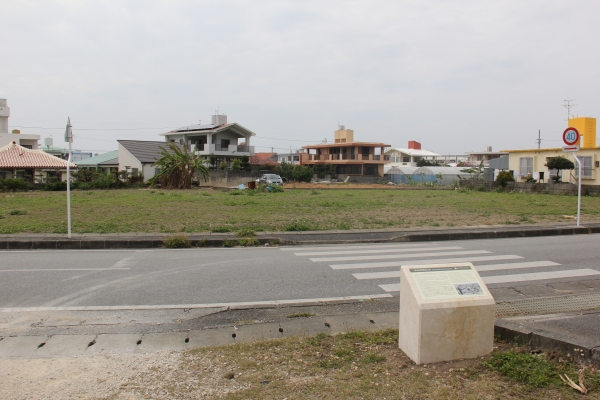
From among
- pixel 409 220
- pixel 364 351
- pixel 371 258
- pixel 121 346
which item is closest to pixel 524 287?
pixel 371 258

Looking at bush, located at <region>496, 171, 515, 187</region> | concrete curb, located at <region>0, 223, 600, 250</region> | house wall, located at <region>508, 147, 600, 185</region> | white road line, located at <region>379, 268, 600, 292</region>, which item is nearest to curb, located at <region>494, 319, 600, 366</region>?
white road line, located at <region>379, 268, 600, 292</region>

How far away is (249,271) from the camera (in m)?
8.84

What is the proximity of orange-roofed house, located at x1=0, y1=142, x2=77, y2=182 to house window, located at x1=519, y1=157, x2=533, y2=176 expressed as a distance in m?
38.4

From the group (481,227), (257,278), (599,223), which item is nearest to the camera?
(257,278)

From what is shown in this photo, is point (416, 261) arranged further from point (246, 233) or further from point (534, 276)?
point (246, 233)

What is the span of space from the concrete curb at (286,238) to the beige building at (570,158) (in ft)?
71.9

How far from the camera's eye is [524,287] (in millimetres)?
7531

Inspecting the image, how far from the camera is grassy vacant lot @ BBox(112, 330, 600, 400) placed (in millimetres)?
3684

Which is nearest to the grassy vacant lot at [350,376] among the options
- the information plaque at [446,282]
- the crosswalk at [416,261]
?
the information plaque at [446,282]

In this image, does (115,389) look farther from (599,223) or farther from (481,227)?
(599,223)

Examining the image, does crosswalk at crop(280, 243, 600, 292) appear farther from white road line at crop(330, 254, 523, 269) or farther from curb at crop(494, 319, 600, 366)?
curb at crop(494, 319, 600, 366)

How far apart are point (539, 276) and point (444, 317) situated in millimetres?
5035

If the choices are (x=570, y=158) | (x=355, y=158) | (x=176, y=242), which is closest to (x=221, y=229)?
(x=176, y=242)

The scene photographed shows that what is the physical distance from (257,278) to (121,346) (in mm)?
3348
